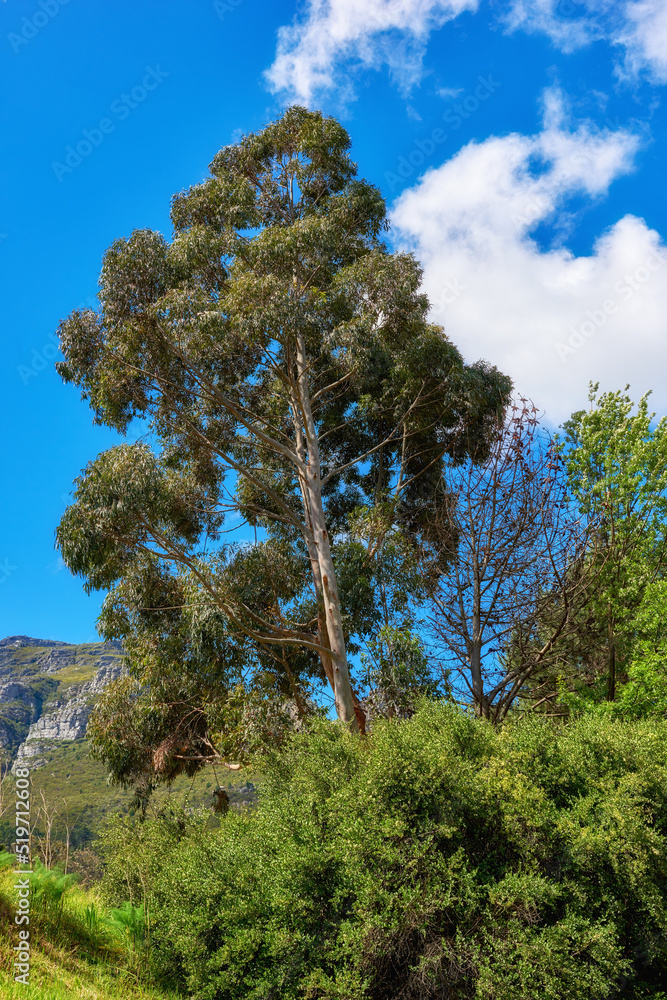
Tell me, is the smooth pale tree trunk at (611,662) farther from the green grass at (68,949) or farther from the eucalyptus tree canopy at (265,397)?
the green grass at (68,949)

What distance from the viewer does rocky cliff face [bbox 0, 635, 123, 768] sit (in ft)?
333

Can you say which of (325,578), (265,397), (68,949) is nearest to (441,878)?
(68,949)

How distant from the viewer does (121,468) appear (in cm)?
1128

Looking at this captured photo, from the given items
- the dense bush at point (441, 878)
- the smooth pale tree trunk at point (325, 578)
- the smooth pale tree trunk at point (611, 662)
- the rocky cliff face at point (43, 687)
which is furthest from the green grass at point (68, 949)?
the rocky cliff face at point (43, 687)

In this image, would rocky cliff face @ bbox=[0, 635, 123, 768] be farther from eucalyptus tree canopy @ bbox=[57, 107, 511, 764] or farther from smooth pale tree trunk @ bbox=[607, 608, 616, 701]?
smooth pale tree trunk @ bbox=[607, 608, 616, 701]

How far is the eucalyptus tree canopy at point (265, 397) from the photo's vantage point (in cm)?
1223

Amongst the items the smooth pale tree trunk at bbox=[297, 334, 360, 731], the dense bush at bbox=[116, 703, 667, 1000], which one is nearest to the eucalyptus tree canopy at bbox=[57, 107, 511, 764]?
the smooth pale tree trunk at bbox=[297, 334, 360, 731]

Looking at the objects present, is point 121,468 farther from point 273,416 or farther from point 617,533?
point 617,533

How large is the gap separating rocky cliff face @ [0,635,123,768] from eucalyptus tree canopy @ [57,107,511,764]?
82.7 m

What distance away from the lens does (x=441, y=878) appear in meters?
6.30

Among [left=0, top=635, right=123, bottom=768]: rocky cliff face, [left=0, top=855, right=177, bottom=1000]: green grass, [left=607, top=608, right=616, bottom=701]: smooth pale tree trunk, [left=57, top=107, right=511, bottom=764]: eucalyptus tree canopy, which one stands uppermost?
[left=0, top=635, right=123, bottom=768]: rocky cliff face

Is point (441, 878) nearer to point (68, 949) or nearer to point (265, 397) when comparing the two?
point (68, 949)

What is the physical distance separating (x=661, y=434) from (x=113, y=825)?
12.6m

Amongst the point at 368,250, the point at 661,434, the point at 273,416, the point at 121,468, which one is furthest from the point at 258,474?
the point at 661,434
